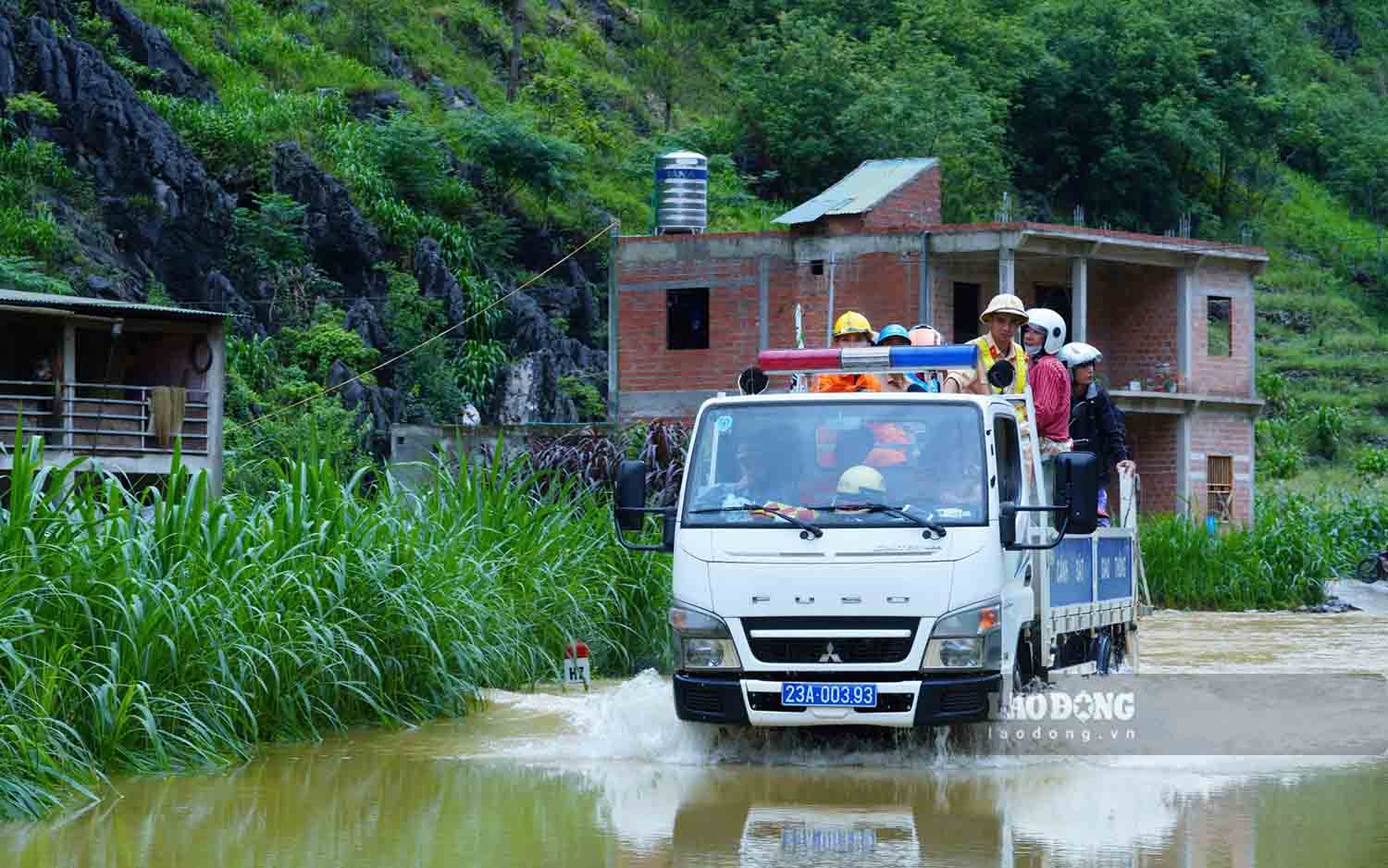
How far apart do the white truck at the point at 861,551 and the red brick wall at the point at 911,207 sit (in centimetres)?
2629

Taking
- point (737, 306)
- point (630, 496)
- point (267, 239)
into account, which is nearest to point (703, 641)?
point (630, 496)

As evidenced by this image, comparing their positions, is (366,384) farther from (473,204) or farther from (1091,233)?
(1091,233)

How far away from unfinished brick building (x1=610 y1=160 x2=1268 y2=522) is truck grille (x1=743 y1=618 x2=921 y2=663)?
26524 millimetres

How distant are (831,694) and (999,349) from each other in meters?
3.16

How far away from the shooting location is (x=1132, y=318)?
133 ft

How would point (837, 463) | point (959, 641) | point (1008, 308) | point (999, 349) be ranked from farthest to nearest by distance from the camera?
point (999, 349) < point (1008, 308) < point (837, 463) < point (959, 641)

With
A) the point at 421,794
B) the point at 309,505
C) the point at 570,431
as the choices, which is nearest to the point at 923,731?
the point at 421,794

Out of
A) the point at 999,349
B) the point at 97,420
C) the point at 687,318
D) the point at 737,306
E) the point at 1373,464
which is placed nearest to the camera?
the point at 999,349

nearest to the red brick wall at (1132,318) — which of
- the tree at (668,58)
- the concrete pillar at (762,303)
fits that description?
the concrete pillar at (762,303)

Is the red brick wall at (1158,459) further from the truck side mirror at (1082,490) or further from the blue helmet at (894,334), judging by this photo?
the truck side mirror at (1082,490)

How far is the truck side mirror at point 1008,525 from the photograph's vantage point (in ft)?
36.2

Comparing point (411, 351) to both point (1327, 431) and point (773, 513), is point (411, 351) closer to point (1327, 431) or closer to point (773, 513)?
point (1327, 431)

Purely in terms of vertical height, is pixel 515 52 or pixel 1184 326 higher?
pixel 515 52

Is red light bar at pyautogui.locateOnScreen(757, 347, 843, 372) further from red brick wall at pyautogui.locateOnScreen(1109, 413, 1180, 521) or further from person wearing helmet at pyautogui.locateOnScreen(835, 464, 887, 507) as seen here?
red brick wall at pyautogui.locateOnScreen(1109, 413, 1180, 521)
